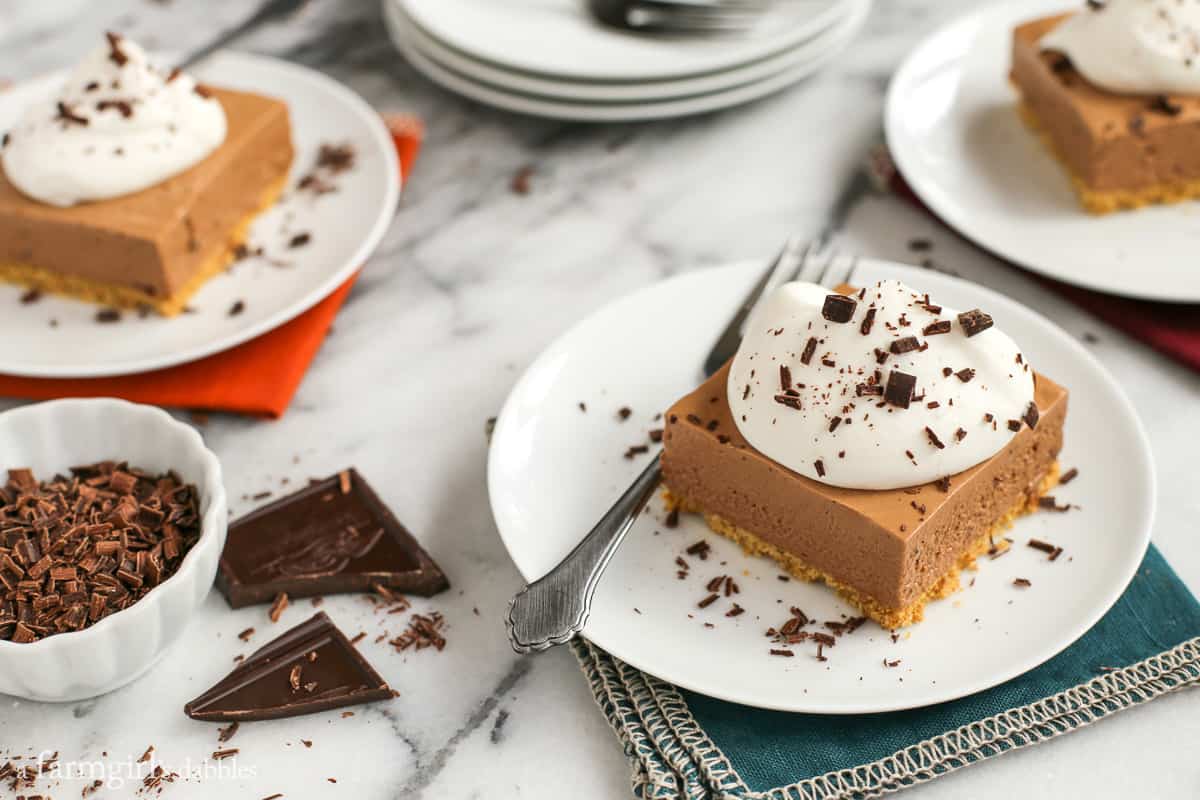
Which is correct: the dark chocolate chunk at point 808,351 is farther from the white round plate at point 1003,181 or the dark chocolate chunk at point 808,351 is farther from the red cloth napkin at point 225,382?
the red cloth napkin at point 225,382

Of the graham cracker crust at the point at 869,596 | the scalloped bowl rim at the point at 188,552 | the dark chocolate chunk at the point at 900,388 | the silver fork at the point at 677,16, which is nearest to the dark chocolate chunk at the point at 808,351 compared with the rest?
the dark chocolate chunk at the point at 900,388

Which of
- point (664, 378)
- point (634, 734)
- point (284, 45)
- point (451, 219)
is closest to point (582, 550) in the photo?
point (634, 734)

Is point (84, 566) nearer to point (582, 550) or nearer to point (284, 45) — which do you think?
point (582, 550)

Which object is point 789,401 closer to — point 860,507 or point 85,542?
point 860,507

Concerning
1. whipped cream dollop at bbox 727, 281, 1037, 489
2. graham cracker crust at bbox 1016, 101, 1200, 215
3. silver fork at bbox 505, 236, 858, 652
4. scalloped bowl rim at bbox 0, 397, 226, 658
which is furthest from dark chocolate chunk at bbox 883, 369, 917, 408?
graham cracker crust at bbox 1016, 101, 1200, 215

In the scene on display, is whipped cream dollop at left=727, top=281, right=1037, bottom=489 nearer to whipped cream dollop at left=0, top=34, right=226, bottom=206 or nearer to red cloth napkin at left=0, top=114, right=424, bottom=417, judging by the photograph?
red cloth napkin at left=0, top=114, right=424, bottom=417

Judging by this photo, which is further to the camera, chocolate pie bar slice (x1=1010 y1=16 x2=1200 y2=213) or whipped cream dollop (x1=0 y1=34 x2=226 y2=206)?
chocolate pie bar slice (x1=1010 y1=16 x2=1200 y2=213)

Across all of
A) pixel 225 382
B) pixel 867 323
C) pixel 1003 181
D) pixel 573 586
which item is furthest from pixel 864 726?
pixel 1003 181
